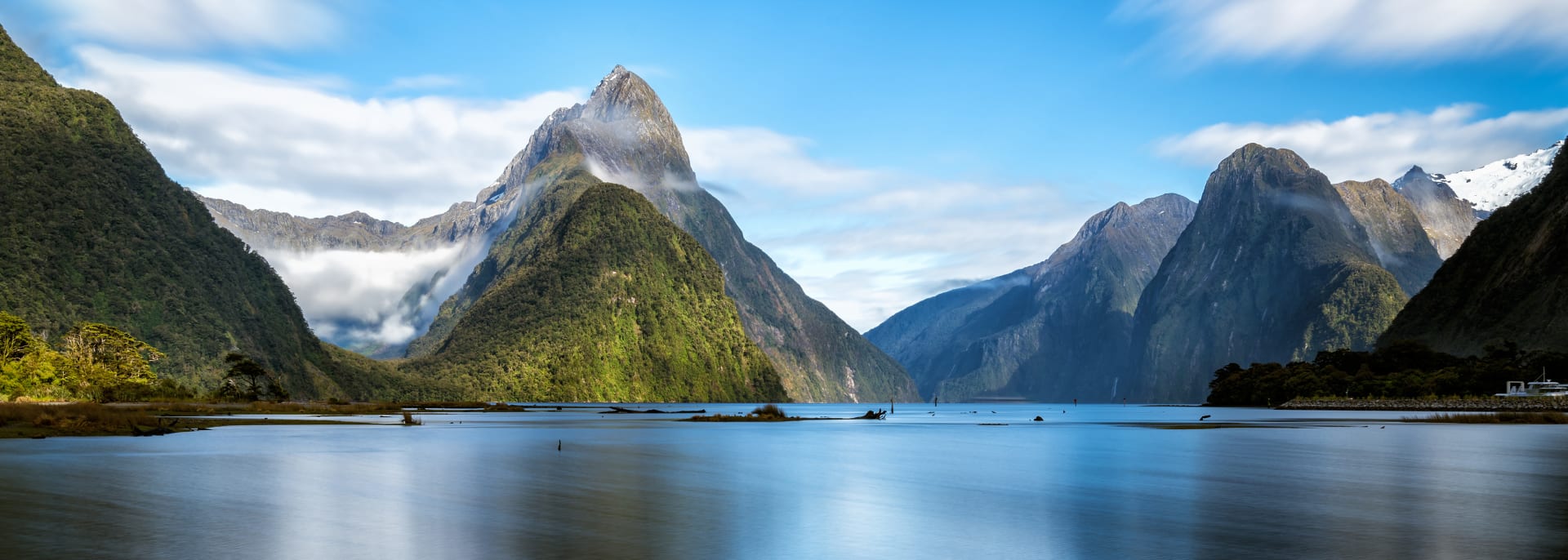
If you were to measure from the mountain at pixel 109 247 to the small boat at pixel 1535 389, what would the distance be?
175 m

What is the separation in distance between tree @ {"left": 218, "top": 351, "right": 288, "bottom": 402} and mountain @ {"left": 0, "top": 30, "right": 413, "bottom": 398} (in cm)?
460

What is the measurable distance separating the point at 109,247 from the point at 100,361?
51.9 metres

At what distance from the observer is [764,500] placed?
36.8m

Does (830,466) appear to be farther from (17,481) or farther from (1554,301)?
(1554,301)

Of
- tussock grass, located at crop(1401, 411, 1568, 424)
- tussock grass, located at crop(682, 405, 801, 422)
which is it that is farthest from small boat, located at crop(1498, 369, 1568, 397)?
tussock grass, located at crop(682, 405, 801, 422)

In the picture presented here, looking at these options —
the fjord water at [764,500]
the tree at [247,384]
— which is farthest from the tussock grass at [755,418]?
the fjord water at [764,500]

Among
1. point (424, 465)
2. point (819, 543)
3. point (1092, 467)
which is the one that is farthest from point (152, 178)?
point (819, 543)

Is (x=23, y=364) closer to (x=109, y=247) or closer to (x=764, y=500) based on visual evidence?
(x=109, y=247)

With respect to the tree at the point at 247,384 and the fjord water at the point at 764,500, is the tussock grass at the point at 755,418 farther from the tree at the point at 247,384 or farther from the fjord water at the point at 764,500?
the fjord water at the point at 764,500

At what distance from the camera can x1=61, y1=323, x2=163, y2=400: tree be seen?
10850cm

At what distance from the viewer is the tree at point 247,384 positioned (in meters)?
140

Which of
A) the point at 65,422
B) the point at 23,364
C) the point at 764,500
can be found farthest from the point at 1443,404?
the point at 23,364

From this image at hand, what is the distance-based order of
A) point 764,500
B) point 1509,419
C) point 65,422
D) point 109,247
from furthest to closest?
point 109,247 → point 1509,419 → point 65,422 → point 764,500

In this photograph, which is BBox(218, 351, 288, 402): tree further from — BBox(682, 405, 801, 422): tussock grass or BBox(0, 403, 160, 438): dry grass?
BBox(0, 403, 160, 438): dry grass
